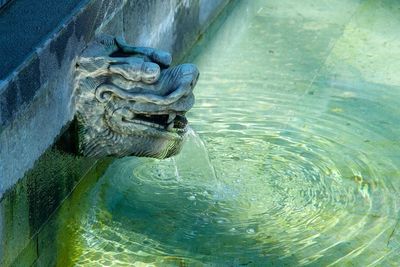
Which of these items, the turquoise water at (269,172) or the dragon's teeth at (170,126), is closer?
the dragon's teeth at (170,126)

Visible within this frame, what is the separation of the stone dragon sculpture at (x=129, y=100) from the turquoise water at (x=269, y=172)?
0.42 m

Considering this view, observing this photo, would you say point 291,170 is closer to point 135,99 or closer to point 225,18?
point 135,99

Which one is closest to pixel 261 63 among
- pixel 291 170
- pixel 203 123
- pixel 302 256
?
pixel 203 123

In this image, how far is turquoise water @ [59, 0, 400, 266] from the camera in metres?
5.21

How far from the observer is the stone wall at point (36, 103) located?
4449 mm

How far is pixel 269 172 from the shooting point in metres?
5.86

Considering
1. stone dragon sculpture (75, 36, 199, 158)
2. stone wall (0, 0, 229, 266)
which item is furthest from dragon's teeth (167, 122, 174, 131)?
stone wall (0, 0, 229, 266)

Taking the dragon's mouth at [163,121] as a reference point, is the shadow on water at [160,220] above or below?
below

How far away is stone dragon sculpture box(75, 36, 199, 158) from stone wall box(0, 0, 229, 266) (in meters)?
0.09

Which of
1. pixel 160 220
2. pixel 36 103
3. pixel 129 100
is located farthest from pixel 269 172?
pixel 36 103

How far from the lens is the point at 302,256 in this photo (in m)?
5.16

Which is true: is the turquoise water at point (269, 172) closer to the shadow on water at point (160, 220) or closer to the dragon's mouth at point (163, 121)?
the shadow on water at point (160, 220)

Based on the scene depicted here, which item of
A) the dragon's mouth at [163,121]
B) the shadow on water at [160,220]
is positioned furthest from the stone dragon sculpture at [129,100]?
the shadow on water at [160,220]

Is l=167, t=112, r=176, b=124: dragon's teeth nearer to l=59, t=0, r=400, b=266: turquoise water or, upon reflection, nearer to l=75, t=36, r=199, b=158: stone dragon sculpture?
l=75, t=36, r=199, b=158: stone dragon sculpture
